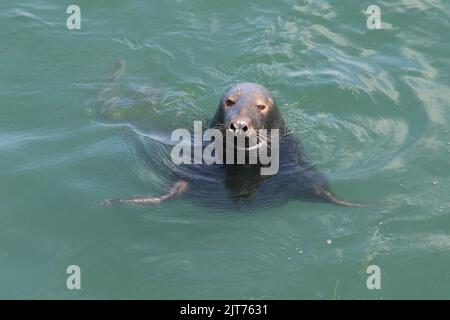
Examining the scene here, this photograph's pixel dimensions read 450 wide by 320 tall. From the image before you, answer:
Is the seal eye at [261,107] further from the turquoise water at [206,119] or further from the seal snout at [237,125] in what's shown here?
the turquoise water at [206,119]

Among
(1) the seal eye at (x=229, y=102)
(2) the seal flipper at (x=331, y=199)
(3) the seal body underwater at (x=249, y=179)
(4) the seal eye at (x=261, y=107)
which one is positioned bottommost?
(2) the seal flipper at (x=331, y=199)

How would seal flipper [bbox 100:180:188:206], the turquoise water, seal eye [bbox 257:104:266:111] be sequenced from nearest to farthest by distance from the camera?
the turquoise water
seal flipper [bbox 100:180:188:206]
seal eye [bbox 257:104:266:111]

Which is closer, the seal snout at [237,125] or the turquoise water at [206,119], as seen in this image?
the turquoise water at [206,119]

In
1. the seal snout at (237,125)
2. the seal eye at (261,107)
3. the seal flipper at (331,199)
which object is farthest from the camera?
the seal eye at (261,107)

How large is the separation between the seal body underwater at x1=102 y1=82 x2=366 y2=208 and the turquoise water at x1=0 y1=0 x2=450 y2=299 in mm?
146

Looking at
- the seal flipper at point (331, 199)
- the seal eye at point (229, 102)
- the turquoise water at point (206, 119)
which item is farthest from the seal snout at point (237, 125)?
the seal flipper at point (331, 199)

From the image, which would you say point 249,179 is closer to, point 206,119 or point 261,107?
point 261,107

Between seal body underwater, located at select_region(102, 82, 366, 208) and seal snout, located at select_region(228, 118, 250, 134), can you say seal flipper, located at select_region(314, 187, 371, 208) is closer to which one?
seal body underwater, located at select_region(102, 82, 366, 208)

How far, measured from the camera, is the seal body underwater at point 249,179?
8430 mm

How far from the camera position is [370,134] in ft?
33.1

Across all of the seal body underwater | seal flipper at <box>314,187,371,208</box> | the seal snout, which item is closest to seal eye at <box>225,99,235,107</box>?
the seal body underwater

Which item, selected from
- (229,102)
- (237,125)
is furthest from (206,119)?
(237,125)

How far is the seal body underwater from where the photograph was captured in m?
8.43

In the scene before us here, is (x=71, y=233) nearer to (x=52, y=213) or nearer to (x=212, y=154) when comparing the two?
(x=52, y=213)
